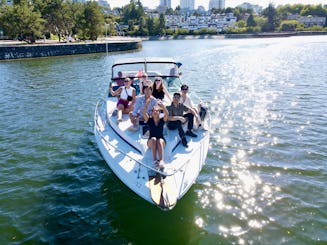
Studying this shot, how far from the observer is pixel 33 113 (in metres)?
14.9

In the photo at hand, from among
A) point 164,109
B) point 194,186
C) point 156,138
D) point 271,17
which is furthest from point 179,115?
point 271,17

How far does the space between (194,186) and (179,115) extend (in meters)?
1.94

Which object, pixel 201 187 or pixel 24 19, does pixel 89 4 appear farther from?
pixel 201 187

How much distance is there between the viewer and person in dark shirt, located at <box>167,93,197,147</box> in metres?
7.85

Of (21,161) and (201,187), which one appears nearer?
(201,187)

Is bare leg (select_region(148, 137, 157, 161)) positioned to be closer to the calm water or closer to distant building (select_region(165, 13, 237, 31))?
the calm water

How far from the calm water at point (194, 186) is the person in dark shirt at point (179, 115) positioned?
5.19 ft

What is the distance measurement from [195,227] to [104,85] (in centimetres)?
1687

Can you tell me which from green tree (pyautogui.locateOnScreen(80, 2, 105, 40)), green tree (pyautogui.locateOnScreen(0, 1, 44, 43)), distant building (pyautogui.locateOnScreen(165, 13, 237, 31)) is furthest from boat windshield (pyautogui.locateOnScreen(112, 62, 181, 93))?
distant building (pyautogui.locateOnScreen(165, 13, 237, 31))

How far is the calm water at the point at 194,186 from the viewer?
249 inches

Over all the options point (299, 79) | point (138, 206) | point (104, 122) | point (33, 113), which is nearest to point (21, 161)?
point (104, 122)

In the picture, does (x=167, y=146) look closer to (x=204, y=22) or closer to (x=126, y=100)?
(x=126, y=100)

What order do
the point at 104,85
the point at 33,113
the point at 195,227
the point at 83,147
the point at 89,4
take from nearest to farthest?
the point at 195,227, the point at 83,147, the point at 33,113, the point at 104,85, the point at 89,4

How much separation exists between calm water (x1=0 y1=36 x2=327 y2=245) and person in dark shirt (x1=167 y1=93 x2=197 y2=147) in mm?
1583
